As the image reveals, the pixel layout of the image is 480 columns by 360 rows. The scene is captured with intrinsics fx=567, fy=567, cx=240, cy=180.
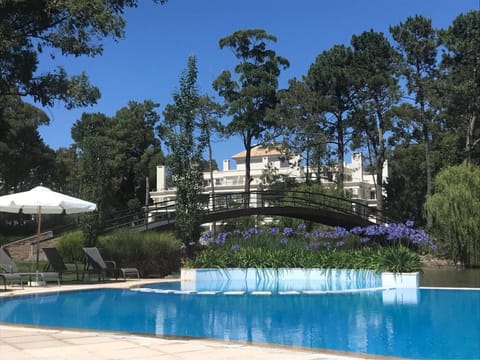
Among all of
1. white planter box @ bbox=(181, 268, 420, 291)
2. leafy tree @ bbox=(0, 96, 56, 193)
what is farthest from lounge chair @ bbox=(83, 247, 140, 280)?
leafy tree @ bbox=(0, 96, 56, 193)

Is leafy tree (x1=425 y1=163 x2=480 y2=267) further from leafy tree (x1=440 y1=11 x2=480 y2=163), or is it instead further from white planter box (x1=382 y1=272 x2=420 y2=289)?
white planter box (x1=382 y1=272 x2=420 y2=289)

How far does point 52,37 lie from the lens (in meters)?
16.3

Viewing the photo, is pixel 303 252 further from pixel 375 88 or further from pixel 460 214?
pixel 375 88

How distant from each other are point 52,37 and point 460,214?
869 inches

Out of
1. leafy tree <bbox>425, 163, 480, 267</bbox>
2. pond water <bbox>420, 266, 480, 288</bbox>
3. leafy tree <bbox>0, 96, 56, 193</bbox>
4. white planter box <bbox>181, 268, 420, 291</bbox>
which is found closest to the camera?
white planter box <bbox>181, 268, 420, 291</bbox>

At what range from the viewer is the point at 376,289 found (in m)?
13.9

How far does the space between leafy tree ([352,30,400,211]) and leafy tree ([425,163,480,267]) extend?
11.4 metres

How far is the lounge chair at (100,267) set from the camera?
1573 cm

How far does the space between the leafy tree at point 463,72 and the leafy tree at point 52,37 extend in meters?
25.9

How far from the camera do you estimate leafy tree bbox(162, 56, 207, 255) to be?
57.6 feet

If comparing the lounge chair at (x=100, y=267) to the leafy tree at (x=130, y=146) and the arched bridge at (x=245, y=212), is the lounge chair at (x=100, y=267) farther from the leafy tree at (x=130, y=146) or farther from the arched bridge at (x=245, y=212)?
the leafy tree at (x=130, y=146)

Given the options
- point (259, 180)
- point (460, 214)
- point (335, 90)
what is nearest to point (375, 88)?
point (335, 90)

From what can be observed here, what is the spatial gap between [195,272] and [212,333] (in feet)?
27.2

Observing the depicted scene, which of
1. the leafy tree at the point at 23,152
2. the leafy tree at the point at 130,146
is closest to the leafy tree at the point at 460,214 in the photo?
the leafy tree at the point at 130,146
